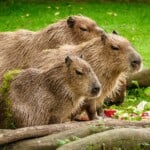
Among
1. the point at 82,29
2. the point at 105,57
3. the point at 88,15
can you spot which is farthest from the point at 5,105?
the point at 88,15

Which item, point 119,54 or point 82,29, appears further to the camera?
point 82,29

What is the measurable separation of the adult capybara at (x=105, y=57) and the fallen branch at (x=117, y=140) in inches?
59.4

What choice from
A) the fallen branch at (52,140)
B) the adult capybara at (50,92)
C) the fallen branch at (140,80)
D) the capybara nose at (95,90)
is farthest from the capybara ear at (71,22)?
the fallen branch at (52,140)

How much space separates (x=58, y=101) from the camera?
779 centimetres

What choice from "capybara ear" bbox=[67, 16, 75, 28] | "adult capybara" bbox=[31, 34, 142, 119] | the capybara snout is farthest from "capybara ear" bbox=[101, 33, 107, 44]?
"capybara ear" bbox=[67, 16, 75, 28]

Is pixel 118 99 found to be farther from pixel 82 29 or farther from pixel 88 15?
pixel 88 15

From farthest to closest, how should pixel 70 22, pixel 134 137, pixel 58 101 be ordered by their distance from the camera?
pixel 70 22
pixel 58 101
pixel 134 137

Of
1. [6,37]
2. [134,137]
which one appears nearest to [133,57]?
[134,137]

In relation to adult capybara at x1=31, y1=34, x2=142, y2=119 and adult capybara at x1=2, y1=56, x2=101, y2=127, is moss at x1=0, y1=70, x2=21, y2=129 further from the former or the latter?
adult capybara at x1=31, y1=34, x2=142, y2=119

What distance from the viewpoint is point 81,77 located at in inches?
304

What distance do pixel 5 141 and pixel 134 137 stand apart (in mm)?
1256

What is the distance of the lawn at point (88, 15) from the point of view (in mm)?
18891

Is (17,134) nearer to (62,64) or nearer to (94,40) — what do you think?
(62,64)

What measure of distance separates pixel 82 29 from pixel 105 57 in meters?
0.98
